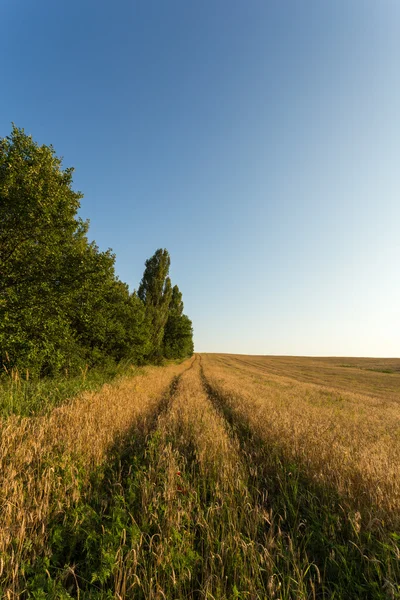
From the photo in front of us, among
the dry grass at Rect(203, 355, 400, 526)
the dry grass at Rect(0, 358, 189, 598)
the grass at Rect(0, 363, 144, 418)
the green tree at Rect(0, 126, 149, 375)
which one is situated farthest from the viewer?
the green tree at Rect(0, 126, 149, 375)

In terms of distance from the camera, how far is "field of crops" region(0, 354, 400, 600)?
216cm

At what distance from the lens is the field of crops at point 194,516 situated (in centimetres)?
216

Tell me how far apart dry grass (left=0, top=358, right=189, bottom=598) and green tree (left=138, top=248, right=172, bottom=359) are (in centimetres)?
2658

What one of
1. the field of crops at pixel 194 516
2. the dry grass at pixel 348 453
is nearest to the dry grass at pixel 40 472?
the field of crops at pixel 194 516

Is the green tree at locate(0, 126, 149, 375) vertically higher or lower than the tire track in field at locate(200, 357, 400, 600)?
higher

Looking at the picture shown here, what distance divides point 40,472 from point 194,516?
2.40 meters

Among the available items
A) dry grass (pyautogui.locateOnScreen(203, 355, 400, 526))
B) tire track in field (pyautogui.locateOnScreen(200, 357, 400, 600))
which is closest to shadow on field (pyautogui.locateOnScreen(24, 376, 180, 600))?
tire track in field (pyautogui.locateOnScreen(200, 357, 400, 600))

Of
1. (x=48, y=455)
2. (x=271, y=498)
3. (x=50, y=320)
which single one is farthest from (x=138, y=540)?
(x=50, y=320)

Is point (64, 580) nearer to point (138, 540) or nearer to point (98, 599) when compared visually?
point (98, 599)

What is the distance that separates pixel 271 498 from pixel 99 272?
10871 mm

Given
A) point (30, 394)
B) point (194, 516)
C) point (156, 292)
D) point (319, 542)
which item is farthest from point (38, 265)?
point (156, 292)

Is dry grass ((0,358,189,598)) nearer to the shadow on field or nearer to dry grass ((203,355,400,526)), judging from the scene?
the shadow on field

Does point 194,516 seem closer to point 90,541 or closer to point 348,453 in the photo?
point 90,541

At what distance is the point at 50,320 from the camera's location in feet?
31.5
